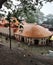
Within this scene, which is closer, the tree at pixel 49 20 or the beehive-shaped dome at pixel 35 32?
the beehive-shaped dome at pixel 35 32

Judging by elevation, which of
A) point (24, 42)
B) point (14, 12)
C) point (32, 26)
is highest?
point (14, 12)

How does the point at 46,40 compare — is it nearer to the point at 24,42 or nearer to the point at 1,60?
the point at 24,42

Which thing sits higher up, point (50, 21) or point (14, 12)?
point (14, 12)

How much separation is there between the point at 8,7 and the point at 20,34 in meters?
12.8

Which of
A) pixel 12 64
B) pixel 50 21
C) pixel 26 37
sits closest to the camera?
pixel 12 64

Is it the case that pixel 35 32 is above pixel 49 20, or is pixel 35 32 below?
below

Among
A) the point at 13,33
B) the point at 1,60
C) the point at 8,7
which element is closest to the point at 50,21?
the point at 13,33

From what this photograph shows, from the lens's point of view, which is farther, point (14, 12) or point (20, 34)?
point (20, 34)

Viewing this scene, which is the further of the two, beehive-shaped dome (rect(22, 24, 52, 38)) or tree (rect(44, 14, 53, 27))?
tree (rect(44, 14, 53, 27))

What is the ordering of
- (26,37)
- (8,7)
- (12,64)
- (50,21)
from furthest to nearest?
(50,21) → (26,37) → (8,7) → (12,64)

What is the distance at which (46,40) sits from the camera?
2045cm

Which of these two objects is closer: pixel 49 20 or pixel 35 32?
pixel 35 32

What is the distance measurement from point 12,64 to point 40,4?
8.01ft

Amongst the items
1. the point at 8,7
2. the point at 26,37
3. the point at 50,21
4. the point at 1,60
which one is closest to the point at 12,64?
the point at 1,60
